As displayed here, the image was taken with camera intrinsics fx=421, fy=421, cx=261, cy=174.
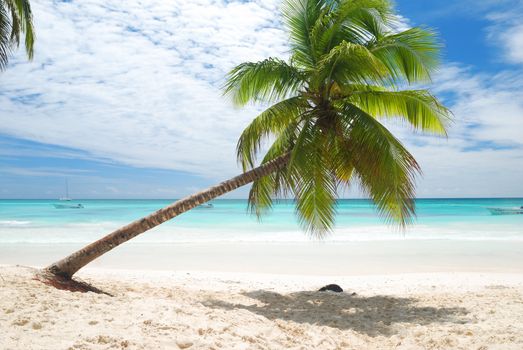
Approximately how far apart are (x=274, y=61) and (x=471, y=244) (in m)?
13.9

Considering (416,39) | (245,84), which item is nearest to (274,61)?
(245,84)

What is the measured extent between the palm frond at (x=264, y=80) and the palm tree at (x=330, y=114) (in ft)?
0.06

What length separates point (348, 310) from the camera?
6543 millimetres

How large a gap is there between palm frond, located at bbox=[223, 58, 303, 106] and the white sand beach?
3648mm

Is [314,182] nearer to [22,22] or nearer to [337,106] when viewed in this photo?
[337,106]

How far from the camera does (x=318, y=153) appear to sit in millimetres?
7266

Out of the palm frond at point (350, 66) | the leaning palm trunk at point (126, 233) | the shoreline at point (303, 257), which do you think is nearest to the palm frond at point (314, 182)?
the palm frond at point (350, 66)

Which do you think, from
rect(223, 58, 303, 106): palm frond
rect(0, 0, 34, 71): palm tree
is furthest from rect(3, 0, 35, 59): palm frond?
rect(223, 58, 303, 106): palm frond

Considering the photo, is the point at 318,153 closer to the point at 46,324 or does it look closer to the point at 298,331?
the point at 298,331

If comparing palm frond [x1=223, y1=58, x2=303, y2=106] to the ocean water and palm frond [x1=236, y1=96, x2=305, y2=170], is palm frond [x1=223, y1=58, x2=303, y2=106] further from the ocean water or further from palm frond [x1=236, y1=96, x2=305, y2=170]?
the ocean water

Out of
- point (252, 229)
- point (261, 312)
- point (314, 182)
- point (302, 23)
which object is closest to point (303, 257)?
point (314, 182)

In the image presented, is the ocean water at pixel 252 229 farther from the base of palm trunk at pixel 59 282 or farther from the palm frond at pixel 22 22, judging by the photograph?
the palm frond at pixel 22 22

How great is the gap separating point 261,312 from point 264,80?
383 centimetres

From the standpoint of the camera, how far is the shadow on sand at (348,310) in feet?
18.8
